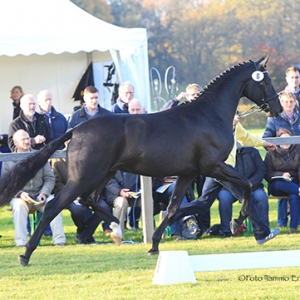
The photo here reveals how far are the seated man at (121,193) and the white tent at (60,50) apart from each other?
484 cm

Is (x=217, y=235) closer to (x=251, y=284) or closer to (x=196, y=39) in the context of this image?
(x=251, y=284)

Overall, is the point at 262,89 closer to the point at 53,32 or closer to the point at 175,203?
the point at 175,203

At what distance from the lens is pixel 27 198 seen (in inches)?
Result: 354

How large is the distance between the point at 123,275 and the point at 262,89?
273 cm

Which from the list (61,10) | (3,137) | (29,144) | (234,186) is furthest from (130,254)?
(61,10)

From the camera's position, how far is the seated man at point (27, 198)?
8961mm

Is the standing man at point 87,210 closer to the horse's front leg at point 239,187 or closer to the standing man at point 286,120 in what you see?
the horse's front leg at point 239,187

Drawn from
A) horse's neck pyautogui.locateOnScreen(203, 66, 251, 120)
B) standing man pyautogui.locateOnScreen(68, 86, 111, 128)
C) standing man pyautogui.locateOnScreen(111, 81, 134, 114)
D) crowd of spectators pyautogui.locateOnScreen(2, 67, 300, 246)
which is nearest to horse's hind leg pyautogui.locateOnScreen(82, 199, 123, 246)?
crowd of spectators pyautogui.locateOnScreen(2, 67, 300, 246)

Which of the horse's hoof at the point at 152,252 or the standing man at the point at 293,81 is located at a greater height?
the standing man at the point at 293,81

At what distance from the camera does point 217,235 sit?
31.6 ft

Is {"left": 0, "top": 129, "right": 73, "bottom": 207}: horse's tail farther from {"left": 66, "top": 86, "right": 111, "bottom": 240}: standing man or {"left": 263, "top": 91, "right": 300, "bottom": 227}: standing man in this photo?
{"left": 263, "top": 91, "right": 300, "bottom": 227}: standing man

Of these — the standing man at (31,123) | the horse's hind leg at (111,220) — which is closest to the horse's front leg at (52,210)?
the horse's hind leg at (111,220)

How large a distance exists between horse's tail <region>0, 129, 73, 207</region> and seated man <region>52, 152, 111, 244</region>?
1.89 meters

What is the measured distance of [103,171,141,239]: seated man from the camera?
9188mm
